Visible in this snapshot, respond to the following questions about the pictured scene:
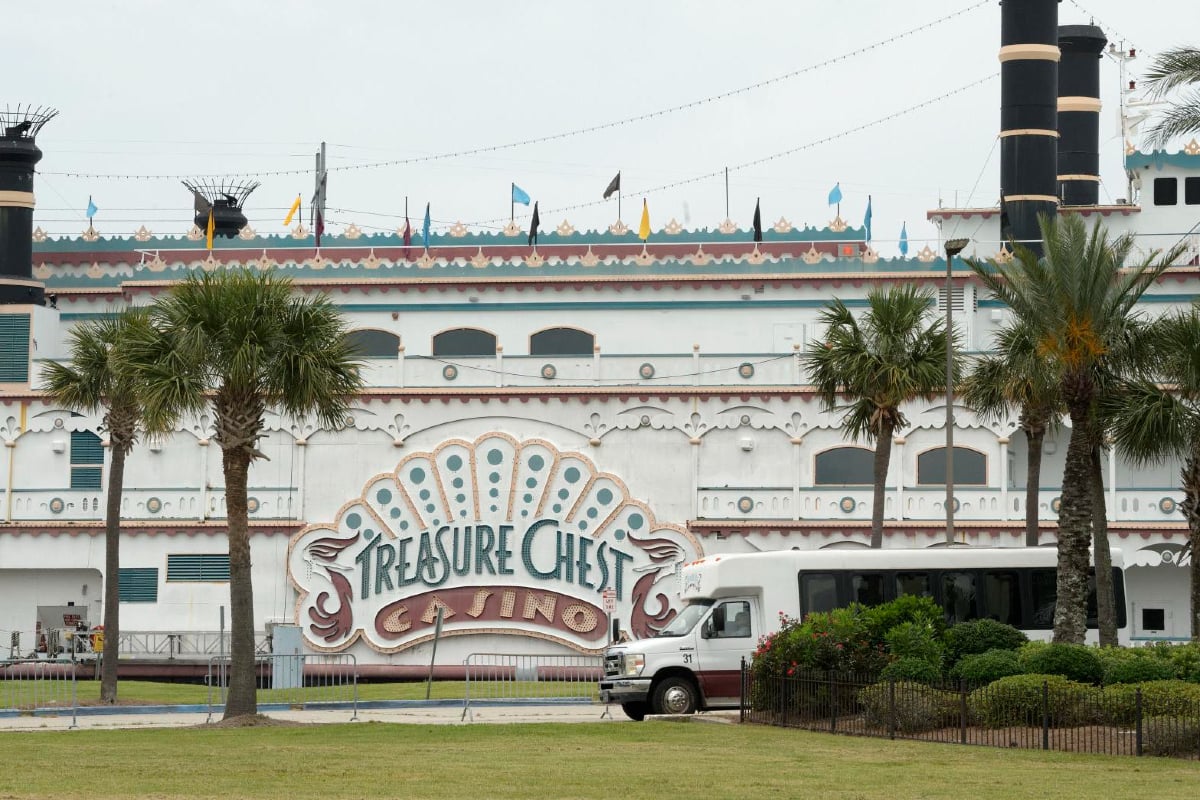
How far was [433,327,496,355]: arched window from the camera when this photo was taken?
50281 mm

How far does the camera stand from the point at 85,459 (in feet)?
161

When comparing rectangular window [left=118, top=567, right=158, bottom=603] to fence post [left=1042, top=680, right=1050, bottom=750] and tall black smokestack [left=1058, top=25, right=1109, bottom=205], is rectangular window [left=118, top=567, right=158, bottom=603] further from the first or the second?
tall black smokestack [left=1058, top=25, right=1109, bottom=205]

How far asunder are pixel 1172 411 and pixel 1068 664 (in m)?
6.73

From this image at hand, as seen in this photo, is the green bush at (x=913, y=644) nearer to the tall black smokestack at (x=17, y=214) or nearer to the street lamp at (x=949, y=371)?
the street lamp at (x=949, y=371)

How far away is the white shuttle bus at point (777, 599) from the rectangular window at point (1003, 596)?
18 millimetres

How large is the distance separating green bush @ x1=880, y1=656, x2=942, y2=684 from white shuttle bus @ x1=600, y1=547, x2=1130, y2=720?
4.49 meters

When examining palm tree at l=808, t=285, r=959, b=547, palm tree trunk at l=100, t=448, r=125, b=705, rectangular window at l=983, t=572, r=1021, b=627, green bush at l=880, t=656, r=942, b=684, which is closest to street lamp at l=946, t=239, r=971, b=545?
palm tree at l=808, t=285, r=959, b=547

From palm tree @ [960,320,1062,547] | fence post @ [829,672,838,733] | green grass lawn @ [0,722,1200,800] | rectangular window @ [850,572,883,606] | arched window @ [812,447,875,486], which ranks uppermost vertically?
palm tree @ [960,320,1062,547]

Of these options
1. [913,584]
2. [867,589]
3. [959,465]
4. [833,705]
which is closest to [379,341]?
[959,465]

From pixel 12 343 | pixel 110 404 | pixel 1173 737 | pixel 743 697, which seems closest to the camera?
pixel 1173 737

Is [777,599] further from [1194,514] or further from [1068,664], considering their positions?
[1194,514]

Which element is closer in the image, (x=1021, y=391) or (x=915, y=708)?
(x=915, y=708)

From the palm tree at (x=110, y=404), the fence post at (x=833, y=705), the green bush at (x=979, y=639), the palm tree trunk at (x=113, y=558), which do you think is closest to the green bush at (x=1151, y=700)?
the fence post at (x=833, y=705)

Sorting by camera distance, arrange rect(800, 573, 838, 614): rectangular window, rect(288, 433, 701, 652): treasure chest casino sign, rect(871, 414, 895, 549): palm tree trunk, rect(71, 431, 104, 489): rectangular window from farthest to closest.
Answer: rect(71, 431, 104, 489): rectangular window, rect(288, 433, 701, 652): treasure chest casino sign, rect(871, 414, 895, 549): palm tree trunk, rect(800, 573, 838, 614): rectangular window
